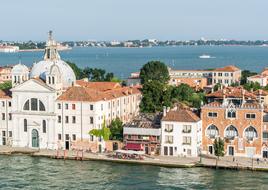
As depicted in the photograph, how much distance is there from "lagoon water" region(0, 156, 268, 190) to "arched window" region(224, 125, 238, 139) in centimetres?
478

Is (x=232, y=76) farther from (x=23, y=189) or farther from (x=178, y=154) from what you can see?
(x=23, y=189)

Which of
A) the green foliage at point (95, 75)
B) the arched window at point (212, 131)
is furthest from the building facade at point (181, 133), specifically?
the green foliage at point (95, 75)

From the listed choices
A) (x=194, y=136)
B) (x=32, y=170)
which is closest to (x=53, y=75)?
(x=32, y=170)

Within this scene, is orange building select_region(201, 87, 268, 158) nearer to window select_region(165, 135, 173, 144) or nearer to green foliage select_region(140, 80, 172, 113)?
window select_region(165, 135, 173, 144)

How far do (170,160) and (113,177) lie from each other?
6.02m

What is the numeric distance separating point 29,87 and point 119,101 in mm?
8898

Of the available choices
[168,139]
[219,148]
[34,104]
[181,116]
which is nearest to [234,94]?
[181,116]

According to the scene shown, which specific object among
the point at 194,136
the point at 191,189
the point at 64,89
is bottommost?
the point at 191,189

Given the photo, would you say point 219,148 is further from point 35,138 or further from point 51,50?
point 51,50

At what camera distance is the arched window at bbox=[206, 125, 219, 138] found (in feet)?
163

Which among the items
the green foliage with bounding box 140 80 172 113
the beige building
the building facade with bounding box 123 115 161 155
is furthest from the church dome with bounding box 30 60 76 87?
the beige building

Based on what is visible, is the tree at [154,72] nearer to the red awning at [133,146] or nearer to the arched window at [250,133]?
the red awning at [133,146]

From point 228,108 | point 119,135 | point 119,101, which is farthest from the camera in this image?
point 119,101

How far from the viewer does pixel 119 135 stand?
5322cm
